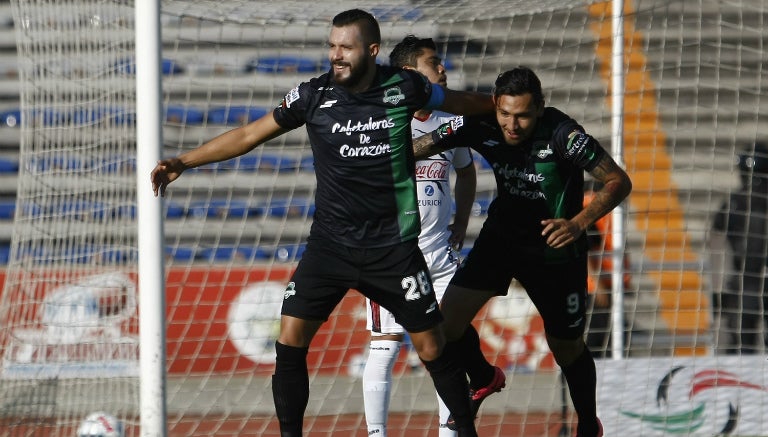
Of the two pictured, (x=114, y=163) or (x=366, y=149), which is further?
(x=114, y=163)

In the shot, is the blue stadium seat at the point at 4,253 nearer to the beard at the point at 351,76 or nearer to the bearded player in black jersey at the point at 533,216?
the bearded player in black jersey at the point at 533,216

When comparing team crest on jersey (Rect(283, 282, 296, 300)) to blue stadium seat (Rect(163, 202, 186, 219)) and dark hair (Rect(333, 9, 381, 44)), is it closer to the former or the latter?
dark hair (Rect(333, 9, 381, 44))

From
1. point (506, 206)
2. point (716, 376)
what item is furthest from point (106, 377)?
point (716, 376)

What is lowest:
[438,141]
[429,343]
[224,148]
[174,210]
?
[429,343]

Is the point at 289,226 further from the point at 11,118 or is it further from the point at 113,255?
the point at 11,118

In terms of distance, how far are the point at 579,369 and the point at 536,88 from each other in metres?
1.47

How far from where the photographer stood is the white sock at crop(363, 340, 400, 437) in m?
5.33

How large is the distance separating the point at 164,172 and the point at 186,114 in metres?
2.93

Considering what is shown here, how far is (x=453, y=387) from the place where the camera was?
473cm

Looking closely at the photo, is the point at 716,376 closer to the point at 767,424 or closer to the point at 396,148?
the point at 767,424

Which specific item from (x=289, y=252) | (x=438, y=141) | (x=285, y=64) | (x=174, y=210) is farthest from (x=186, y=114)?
(x=438, y=141)

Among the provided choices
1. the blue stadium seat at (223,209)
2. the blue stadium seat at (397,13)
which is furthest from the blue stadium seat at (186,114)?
the blue stadium seat at (397,13)

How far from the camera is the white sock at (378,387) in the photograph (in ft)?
17.5

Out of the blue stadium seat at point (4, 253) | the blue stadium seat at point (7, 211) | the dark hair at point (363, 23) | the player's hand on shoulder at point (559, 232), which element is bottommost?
the blue stadium seat at point (4, 253)
